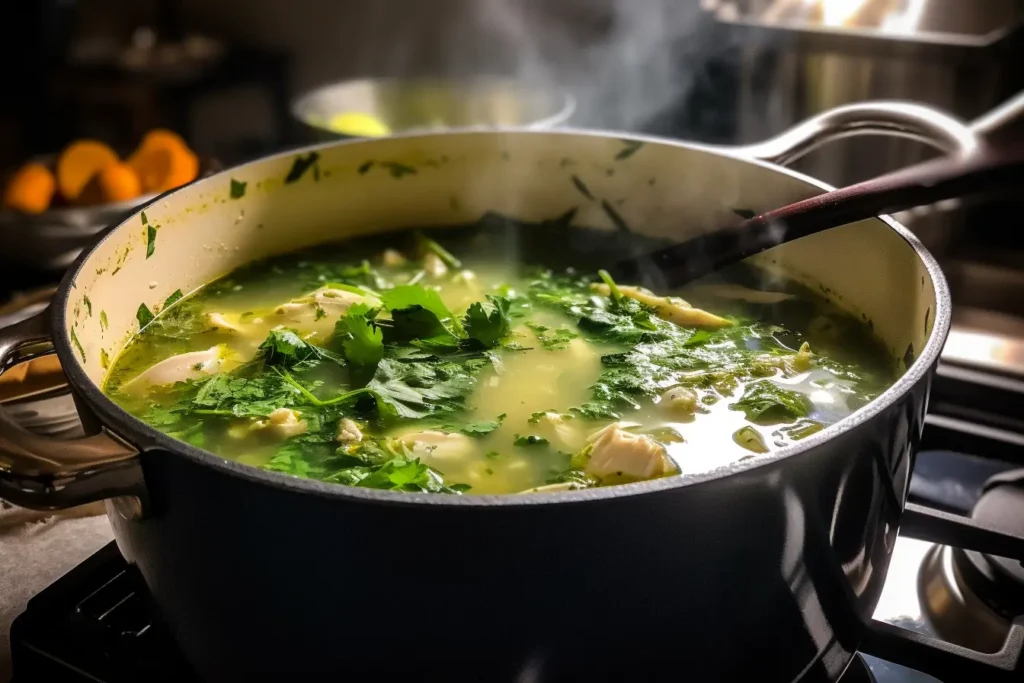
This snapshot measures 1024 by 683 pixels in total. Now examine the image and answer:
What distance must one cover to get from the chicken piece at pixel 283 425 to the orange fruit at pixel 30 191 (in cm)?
116

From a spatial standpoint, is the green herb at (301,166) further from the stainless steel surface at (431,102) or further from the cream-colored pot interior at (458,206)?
the stainless steel surface at (431,102)

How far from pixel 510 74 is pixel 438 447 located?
1845mm

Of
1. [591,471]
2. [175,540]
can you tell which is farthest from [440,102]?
[175,540]

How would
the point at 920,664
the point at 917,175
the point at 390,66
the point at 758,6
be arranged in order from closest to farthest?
the point at 920,664, the point at 917,175, the point at 758,6, the point at 390,66

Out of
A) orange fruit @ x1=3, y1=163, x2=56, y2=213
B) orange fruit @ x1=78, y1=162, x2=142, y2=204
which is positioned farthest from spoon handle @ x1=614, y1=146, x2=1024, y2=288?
orange fruit @ x1=3, y1=163, x2=56, y2=213

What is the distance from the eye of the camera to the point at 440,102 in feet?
7.20

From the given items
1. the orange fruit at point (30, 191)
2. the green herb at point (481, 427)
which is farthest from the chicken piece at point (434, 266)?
the orange fruit at point (30, 191)

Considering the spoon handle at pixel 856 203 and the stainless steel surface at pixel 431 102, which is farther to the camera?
the stainless steel surface at pixel 431 102

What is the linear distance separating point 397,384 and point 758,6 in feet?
4.88

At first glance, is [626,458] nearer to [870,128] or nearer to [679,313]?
[679,313]

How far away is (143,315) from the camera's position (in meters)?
1.24

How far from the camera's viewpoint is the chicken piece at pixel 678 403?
1036mm

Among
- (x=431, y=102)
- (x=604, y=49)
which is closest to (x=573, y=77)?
(x=604, y=49)

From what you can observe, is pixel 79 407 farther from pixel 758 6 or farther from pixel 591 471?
pixel 758 6
